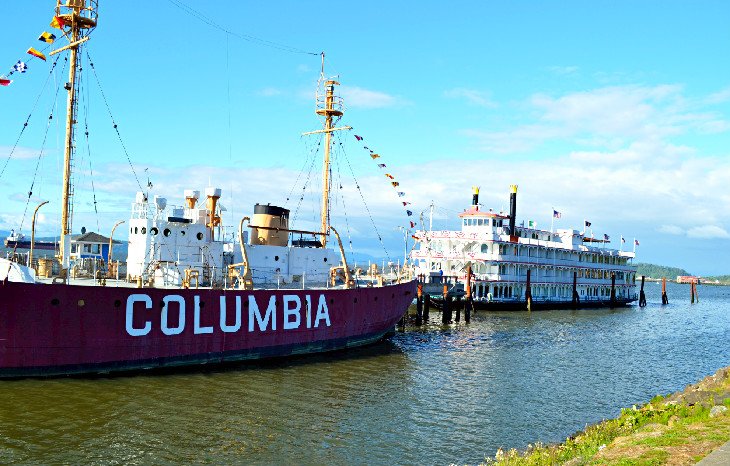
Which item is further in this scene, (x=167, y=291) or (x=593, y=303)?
(x=593, y=303)

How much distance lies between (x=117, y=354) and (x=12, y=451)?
6.84 meters

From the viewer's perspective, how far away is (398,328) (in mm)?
39000

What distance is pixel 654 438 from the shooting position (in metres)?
10.9

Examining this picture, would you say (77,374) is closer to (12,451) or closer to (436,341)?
(12,451)

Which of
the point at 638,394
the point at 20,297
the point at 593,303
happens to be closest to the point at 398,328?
the point at 638,394

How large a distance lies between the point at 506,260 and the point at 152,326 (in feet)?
142

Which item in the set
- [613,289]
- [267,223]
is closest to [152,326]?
[267,223]

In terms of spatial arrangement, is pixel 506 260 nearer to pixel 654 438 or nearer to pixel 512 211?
pixel 512 211

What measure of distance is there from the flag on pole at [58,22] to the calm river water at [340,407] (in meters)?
12.9

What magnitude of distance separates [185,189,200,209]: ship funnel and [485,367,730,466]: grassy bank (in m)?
18.5

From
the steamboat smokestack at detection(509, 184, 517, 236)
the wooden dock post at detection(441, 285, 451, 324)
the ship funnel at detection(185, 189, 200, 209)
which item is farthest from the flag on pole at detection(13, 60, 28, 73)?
the steamboat smokestack at detection(509, 184, 517, 236)

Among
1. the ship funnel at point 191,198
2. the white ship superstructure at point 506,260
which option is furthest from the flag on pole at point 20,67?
the white ship superstructure at point 506,260

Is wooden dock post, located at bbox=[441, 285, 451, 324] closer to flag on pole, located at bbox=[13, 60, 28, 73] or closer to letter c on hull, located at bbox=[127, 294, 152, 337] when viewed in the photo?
letter c on hull, located at bbox=[127, 294, 152, 337]

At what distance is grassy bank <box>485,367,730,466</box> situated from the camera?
9.88 metres
